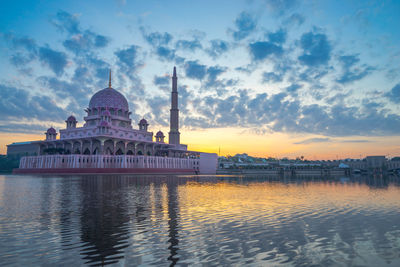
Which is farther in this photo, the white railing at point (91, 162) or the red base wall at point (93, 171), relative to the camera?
the white railing at point (91, 162)

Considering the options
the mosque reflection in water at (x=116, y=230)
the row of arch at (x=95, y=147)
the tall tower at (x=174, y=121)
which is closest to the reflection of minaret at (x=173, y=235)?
the mosque reflection in water at (x=116, y=230)

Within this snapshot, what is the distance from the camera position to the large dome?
9344cm

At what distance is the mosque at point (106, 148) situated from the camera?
254ft

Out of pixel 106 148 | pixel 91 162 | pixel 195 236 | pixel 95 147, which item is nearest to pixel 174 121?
pixel 106 148

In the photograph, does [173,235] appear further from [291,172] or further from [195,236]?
[291,172]

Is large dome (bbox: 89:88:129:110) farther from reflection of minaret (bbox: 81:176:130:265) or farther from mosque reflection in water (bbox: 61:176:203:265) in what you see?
reflection of minaret (bbox: 81:176:130:265)

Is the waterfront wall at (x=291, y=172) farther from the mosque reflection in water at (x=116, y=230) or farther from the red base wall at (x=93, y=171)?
the mosque reflection in water at (x=116, y=230)

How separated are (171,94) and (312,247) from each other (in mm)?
113464

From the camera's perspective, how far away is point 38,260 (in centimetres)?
720

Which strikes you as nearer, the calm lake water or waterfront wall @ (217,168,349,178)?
the calm lake water

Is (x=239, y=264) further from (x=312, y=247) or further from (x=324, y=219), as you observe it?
(x=324, y=219)

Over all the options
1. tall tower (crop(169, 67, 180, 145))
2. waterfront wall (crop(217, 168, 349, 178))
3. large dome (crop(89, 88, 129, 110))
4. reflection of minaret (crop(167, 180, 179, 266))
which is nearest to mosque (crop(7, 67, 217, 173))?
large dome (crop(89, 88, 129, 110))

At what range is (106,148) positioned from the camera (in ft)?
283

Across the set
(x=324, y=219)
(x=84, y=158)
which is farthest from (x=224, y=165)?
(x=324, y=219)
